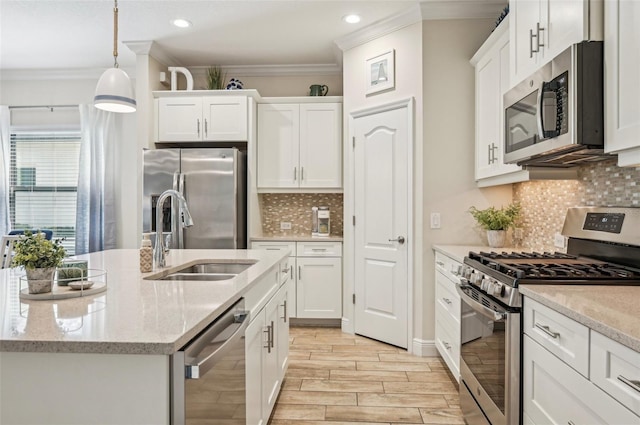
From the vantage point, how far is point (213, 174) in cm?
388

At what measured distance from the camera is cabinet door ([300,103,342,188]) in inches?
167

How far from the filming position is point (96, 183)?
4699 mm

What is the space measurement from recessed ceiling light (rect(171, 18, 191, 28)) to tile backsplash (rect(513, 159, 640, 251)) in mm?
3069

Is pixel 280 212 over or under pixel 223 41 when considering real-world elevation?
under

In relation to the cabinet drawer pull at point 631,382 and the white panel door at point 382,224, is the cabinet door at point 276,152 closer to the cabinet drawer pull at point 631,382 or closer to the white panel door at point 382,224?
the white panel door at point 382,224

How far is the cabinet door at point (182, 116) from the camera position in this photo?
4148mm

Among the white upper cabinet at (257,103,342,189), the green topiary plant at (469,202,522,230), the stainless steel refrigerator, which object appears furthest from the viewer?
the white upper cabinet at (257,103,342,189)

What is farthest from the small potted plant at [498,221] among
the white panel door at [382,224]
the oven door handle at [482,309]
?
the oven door handle at [482,309]

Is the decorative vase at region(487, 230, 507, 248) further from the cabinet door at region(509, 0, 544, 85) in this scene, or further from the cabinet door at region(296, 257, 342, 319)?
the cabinet door at region(296, 257, 342, 319)

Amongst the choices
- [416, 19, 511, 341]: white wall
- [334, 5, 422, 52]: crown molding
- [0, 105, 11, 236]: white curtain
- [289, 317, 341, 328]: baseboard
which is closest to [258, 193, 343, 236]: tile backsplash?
[289, 317, 341, 328]: baseboard

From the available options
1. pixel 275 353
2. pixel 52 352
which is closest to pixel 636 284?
pixel 275 353

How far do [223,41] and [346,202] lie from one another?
6.47 feet

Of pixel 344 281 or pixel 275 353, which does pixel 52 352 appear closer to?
pixel 275 353

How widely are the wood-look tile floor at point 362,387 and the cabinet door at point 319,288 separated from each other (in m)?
0.49
